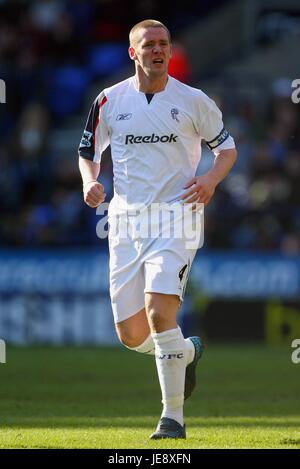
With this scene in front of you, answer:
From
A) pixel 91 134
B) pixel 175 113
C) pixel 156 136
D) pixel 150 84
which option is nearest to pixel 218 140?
pixel 175 113

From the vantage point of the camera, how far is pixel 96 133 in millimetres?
8453

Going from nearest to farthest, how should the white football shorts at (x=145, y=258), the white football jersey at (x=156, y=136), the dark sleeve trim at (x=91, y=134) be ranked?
1. the white football shorts at (x=145, y=258)
2. the white football jersey at (x=156, y=136)
3. the dark sleeve trim at (x=91, y=134)

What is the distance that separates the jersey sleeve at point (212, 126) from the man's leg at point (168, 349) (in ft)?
3.79

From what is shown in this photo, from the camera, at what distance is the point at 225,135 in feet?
27.2

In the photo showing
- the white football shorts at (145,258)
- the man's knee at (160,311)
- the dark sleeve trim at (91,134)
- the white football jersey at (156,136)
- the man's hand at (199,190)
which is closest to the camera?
the man's knee at (160,311)

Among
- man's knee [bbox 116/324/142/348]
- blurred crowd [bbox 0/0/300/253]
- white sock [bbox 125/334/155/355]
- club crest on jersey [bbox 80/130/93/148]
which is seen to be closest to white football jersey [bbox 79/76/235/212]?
club crest on jersey [bbox 80/130/93/148]

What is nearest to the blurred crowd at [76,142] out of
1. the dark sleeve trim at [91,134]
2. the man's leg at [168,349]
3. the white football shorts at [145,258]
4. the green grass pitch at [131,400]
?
the green grass pitch at [131,400]

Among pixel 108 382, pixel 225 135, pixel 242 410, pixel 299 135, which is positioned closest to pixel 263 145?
pixel 299 135

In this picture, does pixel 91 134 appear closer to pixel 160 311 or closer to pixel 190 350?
pixel 160 311

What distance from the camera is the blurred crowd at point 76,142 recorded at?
18.3 metres

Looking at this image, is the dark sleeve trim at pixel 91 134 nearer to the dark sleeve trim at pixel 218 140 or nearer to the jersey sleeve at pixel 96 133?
the jersey sleeve at pixel 96 133

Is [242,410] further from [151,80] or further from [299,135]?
[299,135]

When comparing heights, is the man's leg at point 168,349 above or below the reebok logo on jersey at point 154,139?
below

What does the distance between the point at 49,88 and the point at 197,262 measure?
5107 mm
